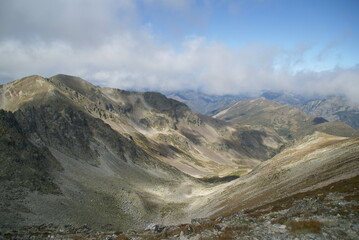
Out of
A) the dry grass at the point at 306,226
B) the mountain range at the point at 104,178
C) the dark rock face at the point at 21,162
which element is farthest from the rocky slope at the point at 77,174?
the dry grass at the point at 306,226

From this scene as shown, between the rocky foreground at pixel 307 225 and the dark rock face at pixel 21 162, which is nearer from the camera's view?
the rocky foreground at pixel 307 225

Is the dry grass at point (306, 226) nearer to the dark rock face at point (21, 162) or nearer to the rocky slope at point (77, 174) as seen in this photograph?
the rocky slope at point (77, 174)

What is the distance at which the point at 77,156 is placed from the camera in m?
108

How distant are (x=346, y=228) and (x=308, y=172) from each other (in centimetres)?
3799

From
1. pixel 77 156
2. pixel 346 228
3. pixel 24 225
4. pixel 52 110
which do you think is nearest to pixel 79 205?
pixel 24 225

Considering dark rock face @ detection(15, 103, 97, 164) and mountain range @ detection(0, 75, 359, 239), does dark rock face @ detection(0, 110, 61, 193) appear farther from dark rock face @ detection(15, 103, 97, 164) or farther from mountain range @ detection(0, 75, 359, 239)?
dark rock face @ detection(15, 103, 97, 164)

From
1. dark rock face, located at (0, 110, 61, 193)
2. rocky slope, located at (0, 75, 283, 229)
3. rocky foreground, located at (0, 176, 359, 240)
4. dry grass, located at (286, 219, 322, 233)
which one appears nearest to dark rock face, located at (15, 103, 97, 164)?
rocky slope, located at (0, 75, 283, 229)

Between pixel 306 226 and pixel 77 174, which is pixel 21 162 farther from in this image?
pixel 306 226

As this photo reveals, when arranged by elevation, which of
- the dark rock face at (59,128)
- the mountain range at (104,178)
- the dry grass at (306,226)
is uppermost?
the dark rock face at (59,128)

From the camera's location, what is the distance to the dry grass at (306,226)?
23.0 m

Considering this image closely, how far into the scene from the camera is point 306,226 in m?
23.7

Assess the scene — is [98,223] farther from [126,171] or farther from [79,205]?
[126,171]

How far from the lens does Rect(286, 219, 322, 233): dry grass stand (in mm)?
23048

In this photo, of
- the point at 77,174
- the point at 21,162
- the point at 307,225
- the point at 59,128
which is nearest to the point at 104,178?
the point at 77,174
